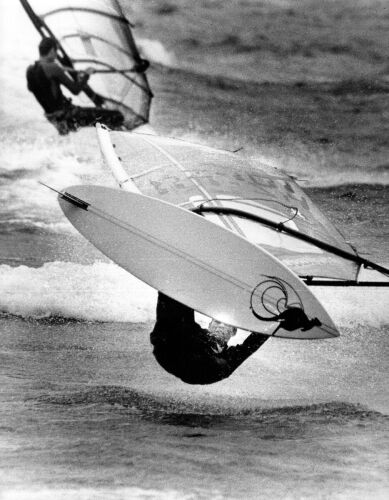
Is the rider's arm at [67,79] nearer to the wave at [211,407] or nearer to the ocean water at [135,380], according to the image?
the ocean water at [135,380]

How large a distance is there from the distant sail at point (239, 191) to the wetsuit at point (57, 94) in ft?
0.47

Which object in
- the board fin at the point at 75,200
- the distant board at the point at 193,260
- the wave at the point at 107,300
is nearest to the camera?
the distant board at the point at 193,260

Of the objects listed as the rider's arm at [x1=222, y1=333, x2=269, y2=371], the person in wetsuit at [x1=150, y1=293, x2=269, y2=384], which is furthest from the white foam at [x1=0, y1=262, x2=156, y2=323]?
the rider's arm at [x1=222, y1=333, x2=269, y2=371]

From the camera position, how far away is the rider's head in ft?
8.80

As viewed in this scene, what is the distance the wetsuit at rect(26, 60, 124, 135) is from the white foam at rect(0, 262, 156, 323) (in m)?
0.49

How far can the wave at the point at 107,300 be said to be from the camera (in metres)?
2.62

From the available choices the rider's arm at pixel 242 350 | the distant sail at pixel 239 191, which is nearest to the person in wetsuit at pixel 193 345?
the rider's arm at pixel 242 350

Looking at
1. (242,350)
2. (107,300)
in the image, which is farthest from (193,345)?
(107,300)

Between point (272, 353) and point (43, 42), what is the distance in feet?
4.31

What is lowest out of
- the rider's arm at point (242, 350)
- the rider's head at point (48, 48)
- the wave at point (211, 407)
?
the wave at point (211, 407)

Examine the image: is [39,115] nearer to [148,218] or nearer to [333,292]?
[148,218]

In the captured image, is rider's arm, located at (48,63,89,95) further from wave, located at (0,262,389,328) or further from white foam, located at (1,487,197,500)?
white foam, located at (1,487,197,500)

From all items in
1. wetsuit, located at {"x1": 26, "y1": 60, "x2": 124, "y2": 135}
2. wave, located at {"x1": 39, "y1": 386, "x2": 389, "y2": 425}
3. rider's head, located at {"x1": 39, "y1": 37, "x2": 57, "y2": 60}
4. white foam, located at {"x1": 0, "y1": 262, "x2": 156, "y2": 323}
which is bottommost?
wave, located at {"x1": 39, "y1": 386, "x2": 389, "y2": 425}

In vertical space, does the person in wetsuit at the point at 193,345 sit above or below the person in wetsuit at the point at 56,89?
below
